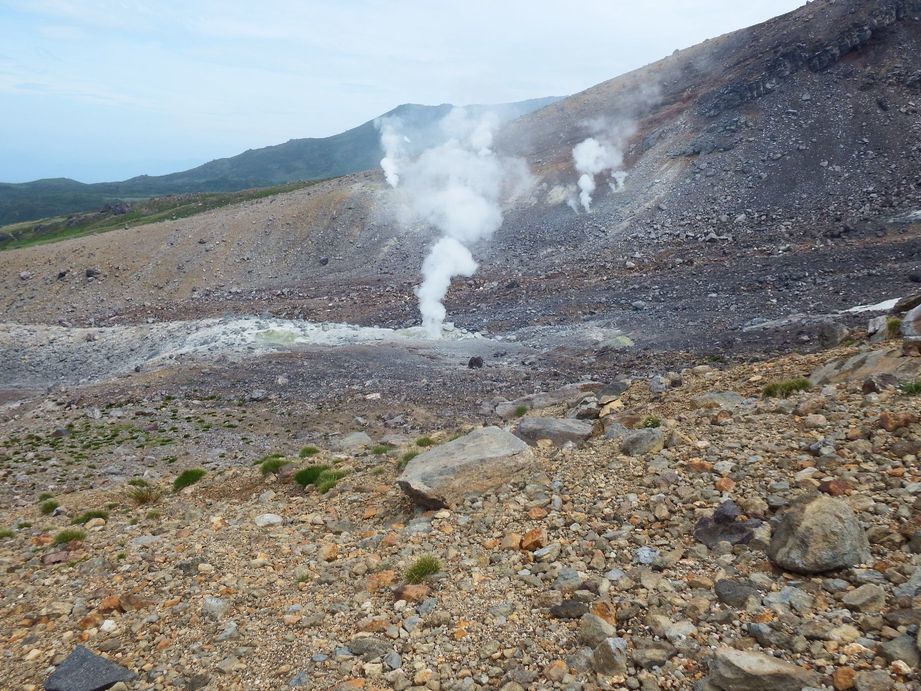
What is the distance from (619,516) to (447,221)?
36254 mm

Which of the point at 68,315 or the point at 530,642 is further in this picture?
the point at 68,315

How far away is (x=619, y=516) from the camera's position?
6637 mm

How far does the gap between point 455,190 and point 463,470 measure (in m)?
37.7

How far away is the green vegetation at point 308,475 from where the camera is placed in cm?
1057

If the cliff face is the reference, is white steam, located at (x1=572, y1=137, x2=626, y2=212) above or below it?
below

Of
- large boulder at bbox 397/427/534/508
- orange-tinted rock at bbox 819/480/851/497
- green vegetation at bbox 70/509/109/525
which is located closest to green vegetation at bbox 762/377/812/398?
orange-tinted rock at bbox 819/480/851/497

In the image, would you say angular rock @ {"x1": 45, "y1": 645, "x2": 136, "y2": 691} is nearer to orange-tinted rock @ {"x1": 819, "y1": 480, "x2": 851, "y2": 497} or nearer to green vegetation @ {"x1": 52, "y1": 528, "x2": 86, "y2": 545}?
green vegetation @ {"x1": 52, "y1": 528, "x2": 86, "y2": 545}

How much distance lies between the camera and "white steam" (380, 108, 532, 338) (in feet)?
118

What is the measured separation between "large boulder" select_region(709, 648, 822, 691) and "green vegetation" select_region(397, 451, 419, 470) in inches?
258

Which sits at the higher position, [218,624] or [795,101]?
[795,101]

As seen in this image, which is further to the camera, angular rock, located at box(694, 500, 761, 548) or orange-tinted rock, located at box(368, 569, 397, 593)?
orange-tinted rock, located at box(368, 569, 397, 593)

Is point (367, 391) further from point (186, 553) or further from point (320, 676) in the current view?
point (320, 676)

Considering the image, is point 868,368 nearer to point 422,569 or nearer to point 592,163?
point 422,569

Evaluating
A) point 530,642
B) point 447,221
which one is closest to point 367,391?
point 530,642
